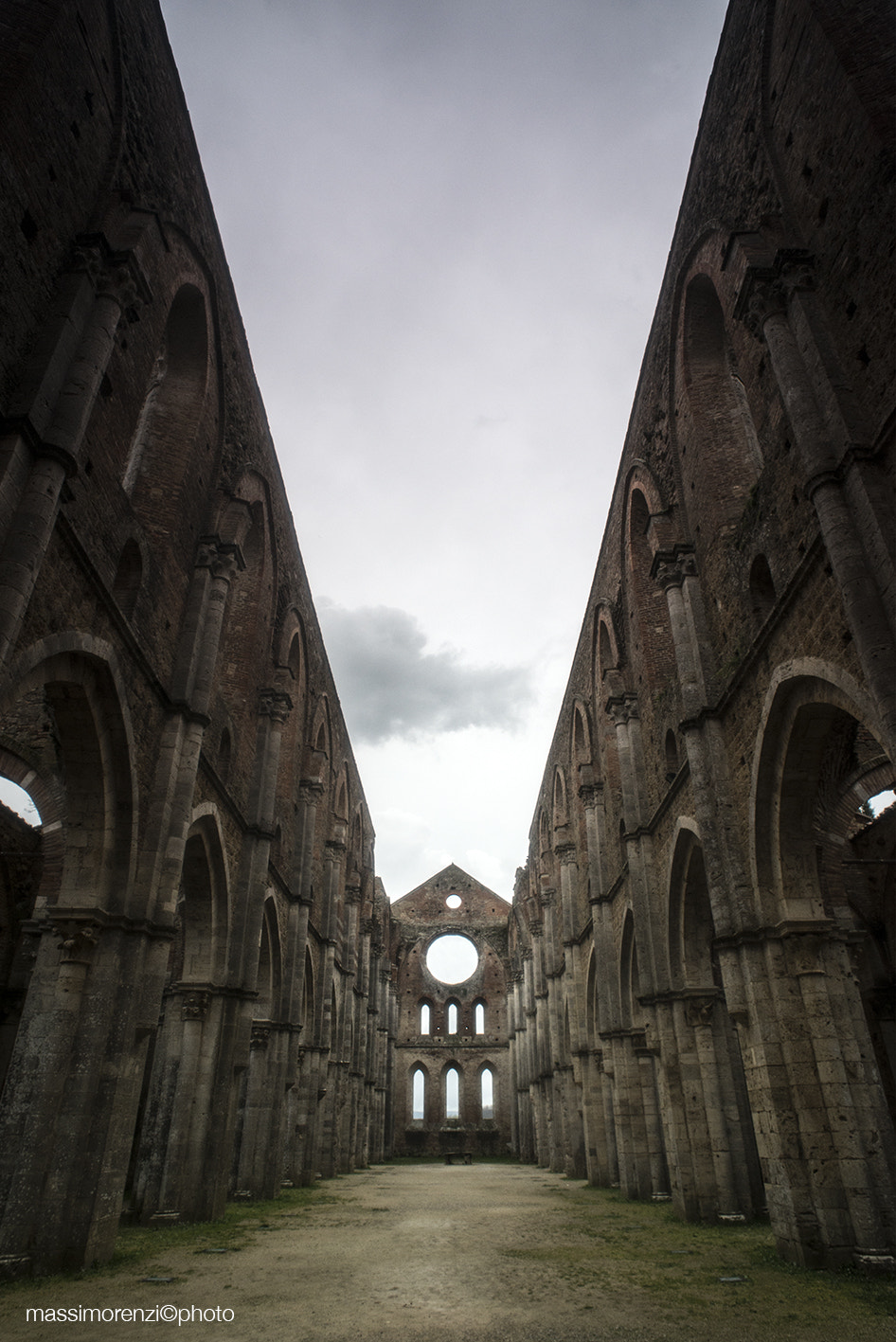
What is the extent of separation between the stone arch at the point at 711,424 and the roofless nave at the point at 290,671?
68 millimetres

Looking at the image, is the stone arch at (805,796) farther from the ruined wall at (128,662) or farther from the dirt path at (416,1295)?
the ruined wall at (128,662)

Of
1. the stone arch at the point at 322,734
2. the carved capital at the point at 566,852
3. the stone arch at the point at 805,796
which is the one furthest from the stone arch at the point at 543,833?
the stone arch at the point at 805,796

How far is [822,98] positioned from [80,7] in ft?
26.0

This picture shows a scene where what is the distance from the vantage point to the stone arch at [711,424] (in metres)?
12.5

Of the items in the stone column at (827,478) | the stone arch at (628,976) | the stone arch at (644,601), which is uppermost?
the stone arch at (644,601)

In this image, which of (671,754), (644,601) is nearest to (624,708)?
(644,601)

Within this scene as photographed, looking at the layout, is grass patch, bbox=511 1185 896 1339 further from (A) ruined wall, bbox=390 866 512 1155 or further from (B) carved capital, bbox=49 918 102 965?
(A) ruined wall, bbox=390 866 512 1155

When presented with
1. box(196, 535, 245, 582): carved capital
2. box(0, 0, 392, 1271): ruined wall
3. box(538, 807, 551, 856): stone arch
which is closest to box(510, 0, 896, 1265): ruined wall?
box(196, 535, 245, 582): carved capital

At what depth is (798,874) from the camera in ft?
30.6

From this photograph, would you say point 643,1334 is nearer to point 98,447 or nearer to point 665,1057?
point 665,1057

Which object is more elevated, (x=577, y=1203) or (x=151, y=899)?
(x=151, y=899)

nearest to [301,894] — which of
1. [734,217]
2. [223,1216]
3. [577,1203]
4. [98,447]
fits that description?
[223,1216]

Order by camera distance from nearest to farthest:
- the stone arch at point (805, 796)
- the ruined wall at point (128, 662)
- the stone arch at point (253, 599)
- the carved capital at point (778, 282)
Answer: the ruined wall at point (128, 662) → the carved capital at point (778, 282) → the stone arch at point (805, 796) → the stone arch at point (253, 599)

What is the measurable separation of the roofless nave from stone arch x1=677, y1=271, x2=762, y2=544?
0.07 metres
